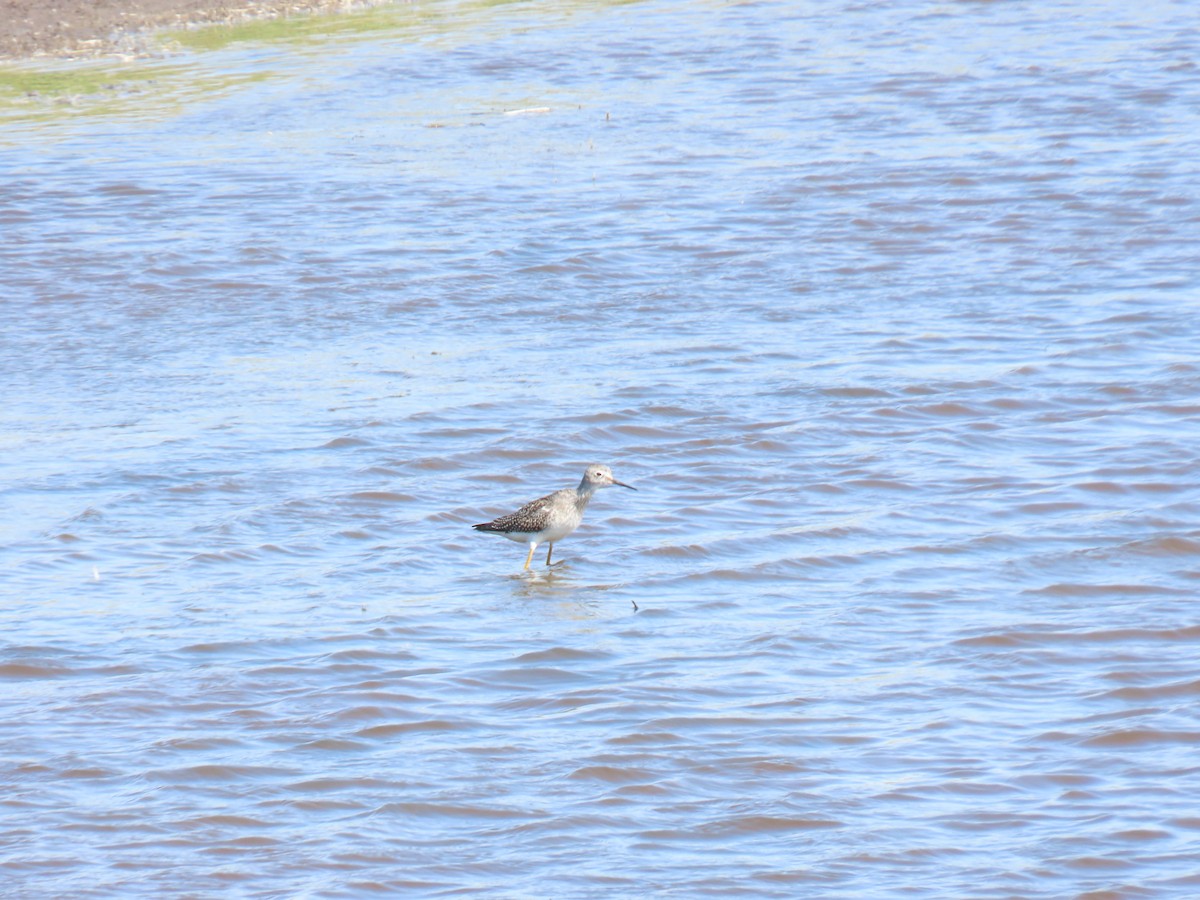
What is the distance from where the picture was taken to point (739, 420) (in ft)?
35.9

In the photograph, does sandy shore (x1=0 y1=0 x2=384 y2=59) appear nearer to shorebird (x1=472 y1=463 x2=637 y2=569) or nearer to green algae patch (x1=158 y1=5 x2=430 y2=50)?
green algae patch (x1=158 y1=5 x2=430 y2=50)

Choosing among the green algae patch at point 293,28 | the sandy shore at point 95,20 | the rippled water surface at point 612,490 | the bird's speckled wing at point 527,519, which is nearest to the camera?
the rippled water surface at point 612,490

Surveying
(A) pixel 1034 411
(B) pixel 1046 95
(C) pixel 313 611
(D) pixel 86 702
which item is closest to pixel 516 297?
(A) pixel 1034 411

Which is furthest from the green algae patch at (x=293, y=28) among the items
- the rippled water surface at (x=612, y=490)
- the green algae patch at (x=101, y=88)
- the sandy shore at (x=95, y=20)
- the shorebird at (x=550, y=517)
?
the shorebird at (x=550, y=517)

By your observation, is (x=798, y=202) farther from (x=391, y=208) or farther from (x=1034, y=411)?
(x=1034, y=411)

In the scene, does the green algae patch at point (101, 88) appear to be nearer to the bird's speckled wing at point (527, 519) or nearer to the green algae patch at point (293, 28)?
the green algae patch at point (293, 28)

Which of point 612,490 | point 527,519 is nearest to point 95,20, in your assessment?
point 612,490

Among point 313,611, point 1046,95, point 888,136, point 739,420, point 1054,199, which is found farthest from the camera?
point 1046,95

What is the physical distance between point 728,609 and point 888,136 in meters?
9.87

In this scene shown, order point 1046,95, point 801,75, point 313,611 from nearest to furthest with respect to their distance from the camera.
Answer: point 313,611 → point 1046,95 → point 801,75

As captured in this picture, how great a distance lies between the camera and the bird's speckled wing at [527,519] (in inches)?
364

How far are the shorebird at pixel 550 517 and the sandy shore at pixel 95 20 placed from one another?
1355cm

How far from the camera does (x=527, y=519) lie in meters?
9.29

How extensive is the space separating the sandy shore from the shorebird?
13.5 meters
